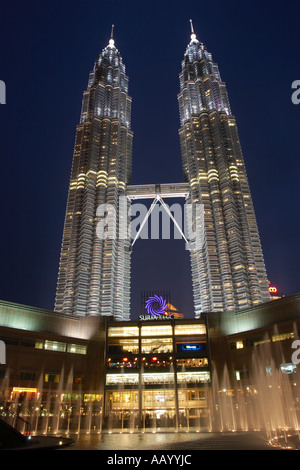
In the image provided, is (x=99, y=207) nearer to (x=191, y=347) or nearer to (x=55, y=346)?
(x=55, y=346)

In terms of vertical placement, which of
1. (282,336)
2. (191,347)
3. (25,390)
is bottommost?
(25,390)

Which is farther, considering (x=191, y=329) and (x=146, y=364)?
(x=191, y=329)

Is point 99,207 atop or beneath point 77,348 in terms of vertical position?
atop

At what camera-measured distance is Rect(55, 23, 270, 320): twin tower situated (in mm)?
126938

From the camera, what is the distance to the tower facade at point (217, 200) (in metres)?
124

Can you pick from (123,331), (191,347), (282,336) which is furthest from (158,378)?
(282,336)

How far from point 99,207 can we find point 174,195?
35216 mm

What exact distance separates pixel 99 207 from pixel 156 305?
6414 centimetres

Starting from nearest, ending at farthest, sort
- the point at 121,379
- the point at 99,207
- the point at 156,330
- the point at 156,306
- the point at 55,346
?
the point at 55,346 < the point at 121,379 < the point at 156,330 < the point at 156,306 < the point at 99,207

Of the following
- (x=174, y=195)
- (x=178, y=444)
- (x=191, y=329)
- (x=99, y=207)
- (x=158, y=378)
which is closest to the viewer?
(x=178, y=444)

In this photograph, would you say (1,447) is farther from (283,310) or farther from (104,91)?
(104,91)

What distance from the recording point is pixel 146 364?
76.6m

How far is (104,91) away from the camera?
173125 mm

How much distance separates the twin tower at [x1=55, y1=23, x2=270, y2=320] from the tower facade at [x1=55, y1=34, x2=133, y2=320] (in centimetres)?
41
